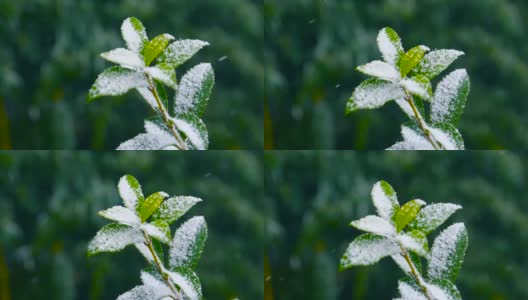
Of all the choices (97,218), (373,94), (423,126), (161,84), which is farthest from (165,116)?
(423,126)

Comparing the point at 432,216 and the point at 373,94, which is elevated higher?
the point at 373,94

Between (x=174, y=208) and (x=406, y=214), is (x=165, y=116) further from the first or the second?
(x=406, y=214)

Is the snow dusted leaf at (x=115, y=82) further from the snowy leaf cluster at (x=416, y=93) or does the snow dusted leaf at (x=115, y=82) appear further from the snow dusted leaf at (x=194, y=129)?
the snowy leaf cluster at (x=416, y=93)

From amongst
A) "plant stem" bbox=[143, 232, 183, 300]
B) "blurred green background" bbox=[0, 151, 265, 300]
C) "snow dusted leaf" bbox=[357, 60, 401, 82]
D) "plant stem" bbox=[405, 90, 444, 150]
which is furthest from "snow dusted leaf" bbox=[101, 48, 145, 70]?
"plant stem" bbox=[405, 90, 444, 150]

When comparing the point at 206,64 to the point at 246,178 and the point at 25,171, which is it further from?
the point at 25,171

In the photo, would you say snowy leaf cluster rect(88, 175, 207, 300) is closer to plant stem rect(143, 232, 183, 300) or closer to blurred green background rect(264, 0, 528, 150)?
plant stem rect(143, 232, 183, 300)

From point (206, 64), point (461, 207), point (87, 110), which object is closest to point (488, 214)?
point (461, 207)

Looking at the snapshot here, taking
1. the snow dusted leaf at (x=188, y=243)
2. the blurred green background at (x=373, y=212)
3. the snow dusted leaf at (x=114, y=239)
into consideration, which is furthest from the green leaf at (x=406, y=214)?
the snow dusted leaf at (x=114, y=239)
